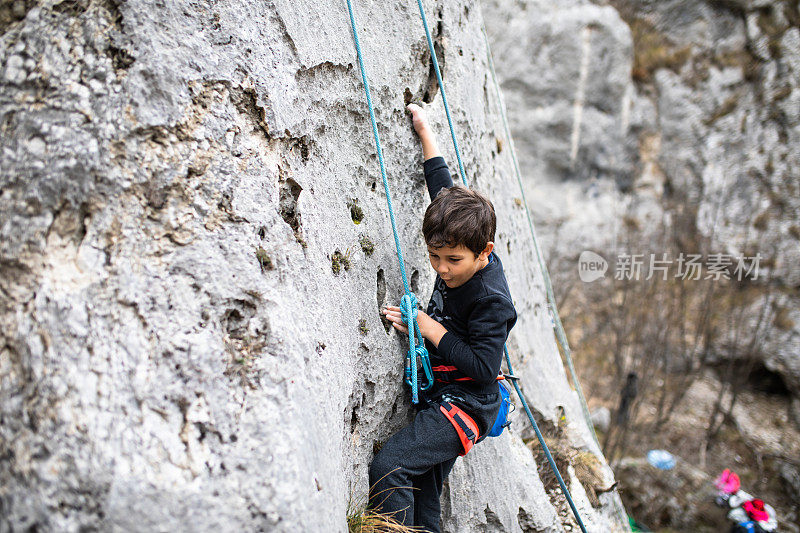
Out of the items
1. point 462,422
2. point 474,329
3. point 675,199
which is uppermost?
point 675,199

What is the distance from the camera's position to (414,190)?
279 cm

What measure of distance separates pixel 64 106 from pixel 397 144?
150cm

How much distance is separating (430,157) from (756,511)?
17.0ft

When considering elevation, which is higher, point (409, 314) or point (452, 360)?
point (409, 314)

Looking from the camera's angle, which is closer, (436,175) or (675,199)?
(436,175)

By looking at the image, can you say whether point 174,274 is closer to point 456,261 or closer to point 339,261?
point 339,261

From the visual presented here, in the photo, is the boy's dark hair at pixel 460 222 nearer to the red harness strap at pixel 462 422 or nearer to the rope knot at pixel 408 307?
the rope knot at pixel 408 307

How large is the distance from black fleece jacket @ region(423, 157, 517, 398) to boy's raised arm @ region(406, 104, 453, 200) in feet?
1.62

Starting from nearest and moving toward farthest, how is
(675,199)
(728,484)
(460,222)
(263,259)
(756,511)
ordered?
(263,259) → (460,222) → (756,511) → (728,484) → (675,199)

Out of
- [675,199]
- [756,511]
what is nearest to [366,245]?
[756,511]

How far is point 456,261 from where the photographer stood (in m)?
2.23

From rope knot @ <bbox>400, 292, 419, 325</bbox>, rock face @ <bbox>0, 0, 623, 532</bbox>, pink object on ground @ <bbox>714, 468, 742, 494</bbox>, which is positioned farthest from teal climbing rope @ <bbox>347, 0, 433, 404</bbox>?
pink object on ground @ <bbox>714, 468, 742, 494</bbox>

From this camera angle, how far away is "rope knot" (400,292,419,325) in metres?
2.45

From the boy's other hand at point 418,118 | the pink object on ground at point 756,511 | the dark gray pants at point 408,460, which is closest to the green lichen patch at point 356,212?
the boy's other hand at point 418,118
